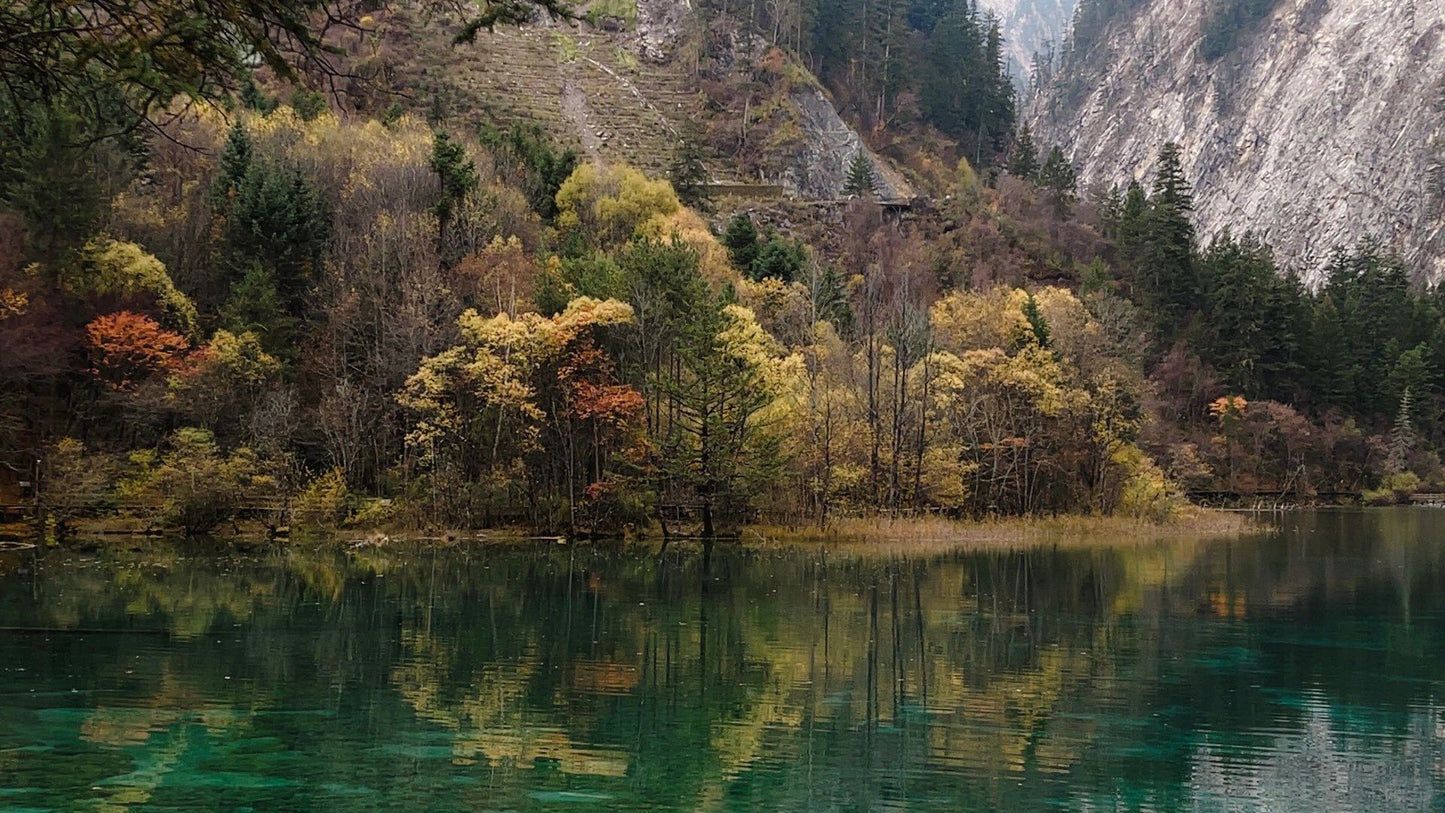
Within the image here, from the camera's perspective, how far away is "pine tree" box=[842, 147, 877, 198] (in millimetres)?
95500

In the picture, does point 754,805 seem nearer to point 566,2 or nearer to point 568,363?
point 566,2

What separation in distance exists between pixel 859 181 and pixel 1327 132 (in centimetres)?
10299

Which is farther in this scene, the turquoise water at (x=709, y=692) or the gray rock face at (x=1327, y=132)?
the gray rock face at (x=1327, y=132)

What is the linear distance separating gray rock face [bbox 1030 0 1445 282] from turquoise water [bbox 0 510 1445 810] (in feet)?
472

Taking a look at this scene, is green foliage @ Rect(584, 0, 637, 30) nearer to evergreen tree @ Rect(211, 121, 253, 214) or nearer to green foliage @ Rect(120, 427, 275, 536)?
evergreen tree @ Rect(211, 121, 253, 214)

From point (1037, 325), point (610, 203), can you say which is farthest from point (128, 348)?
point (1037, 325)

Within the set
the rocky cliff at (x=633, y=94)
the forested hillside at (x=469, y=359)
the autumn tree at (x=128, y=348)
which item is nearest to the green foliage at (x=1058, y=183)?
the rocky cliff at (x=633, y=94)

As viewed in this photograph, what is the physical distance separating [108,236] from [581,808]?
43.9m

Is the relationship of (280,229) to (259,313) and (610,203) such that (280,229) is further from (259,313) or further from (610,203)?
(610,203)

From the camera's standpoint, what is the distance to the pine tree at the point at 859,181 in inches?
3760

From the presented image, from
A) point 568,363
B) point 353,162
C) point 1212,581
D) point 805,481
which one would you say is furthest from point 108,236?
point 1212,581

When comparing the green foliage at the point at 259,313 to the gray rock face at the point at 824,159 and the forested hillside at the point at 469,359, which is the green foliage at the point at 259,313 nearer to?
the forested hillside at the point at 469,359

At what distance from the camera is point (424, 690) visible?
18047 mm

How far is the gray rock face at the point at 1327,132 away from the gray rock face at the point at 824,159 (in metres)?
81.1
